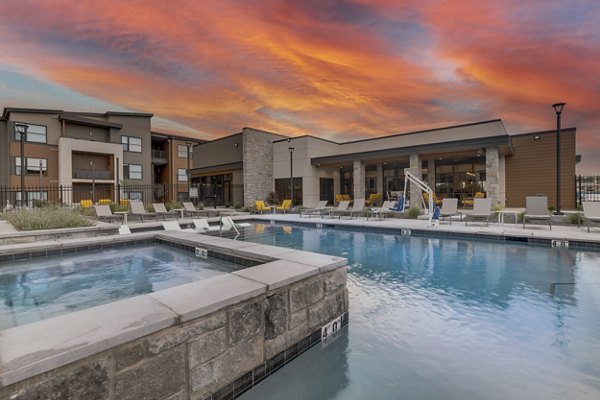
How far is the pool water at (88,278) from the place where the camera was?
373 centimetres

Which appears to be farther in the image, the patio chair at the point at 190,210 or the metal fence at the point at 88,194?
the metal fence at the point at 88,194

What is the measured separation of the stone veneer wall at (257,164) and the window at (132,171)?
1245 cm

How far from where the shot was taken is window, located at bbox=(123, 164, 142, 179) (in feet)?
89.6

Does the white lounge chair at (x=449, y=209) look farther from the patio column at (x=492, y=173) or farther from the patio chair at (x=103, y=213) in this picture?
the patio chair at (x=103, y=213)

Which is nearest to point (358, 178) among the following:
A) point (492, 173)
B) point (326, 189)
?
point (326, 189)

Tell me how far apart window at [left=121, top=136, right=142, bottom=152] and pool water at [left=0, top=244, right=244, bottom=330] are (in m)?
24.9

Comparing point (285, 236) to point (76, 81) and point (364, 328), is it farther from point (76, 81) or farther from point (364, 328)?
point (76, 81)

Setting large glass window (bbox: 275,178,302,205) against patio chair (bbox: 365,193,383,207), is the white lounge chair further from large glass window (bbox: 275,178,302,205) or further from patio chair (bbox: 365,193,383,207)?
large glass window (bbox: 275,178,302,205)

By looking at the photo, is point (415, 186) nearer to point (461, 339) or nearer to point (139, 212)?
point (139, 212)

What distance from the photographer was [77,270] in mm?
5219

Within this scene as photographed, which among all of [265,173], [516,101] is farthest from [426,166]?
[265,173]

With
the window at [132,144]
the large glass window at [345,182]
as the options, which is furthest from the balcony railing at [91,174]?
the large glass window at [345,182]

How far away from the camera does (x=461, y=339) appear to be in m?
3.03

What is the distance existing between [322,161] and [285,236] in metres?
11.5
